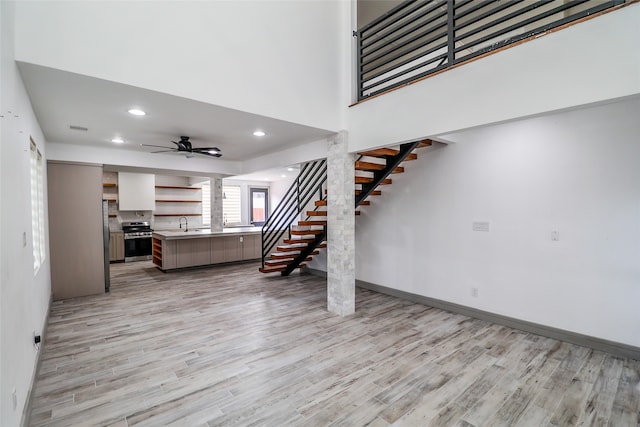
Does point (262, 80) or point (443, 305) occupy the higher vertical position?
point (262, 80)

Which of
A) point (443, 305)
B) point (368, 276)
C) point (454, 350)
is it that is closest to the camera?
point (454, 350)

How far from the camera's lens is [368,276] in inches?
221

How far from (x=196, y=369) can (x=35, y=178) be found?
2.93m

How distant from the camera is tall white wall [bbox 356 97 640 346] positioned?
3105mm

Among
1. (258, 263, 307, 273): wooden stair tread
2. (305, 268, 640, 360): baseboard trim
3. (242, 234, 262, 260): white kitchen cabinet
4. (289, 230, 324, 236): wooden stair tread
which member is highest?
(289, 230, 324, 236): wooden stair tread

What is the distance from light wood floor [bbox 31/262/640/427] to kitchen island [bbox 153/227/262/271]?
96.7 inches

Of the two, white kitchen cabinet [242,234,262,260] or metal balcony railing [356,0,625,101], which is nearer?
metal balcony railing [356,0,625,101]

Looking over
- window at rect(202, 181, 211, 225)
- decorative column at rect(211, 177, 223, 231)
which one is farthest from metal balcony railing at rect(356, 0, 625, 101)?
window at rect(202, 181, 211, 225)

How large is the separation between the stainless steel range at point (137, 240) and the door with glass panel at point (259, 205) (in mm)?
3667

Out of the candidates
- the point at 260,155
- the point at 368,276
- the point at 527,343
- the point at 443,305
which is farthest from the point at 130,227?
the point at 527,343

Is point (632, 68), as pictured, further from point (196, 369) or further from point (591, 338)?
point (196, 369)

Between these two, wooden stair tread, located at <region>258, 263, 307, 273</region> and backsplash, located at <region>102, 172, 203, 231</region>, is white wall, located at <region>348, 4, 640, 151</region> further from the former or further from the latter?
backsplash, located at <region>102, 172, 203, 231</region>

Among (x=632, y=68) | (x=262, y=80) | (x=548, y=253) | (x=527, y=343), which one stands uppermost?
(x=262, y=80)

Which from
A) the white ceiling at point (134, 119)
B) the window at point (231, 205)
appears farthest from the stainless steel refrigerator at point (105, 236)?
the window at point (231, 205)
